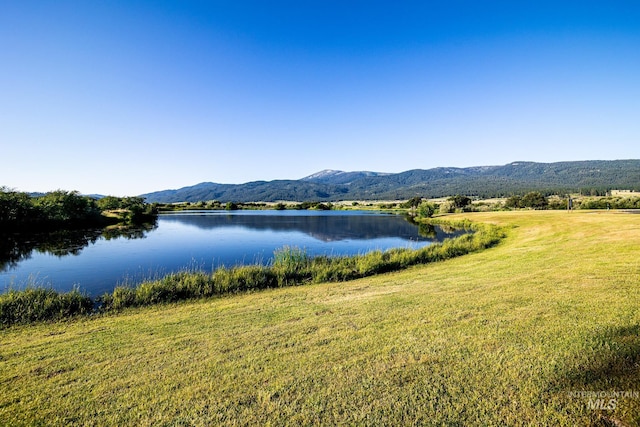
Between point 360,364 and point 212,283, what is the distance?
33.4 ft

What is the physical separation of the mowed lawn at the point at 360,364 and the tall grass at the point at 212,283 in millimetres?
1731

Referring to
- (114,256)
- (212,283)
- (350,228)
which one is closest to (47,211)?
(114,256)

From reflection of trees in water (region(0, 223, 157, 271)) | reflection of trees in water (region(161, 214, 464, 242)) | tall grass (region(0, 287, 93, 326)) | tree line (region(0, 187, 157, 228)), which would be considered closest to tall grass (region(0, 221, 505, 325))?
tall grass (region(0, 287, 93, 326))

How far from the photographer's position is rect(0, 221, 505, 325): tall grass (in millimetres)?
10359

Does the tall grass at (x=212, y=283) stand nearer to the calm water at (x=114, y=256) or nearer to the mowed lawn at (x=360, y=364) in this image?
the mowed lawn at (x=360, y=364)

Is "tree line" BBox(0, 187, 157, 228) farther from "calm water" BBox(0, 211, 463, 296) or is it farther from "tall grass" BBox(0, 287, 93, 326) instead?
"tall grass" BBox(0, 287, 93, 326)

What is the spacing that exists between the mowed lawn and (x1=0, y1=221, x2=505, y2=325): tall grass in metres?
Answer: 1.73

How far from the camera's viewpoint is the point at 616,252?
12.6 metres

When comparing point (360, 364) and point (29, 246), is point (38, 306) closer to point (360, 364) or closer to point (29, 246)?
point (360, 364)

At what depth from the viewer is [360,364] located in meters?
5.00

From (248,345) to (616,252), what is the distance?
48.3 ft

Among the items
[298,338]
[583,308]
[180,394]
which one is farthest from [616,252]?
[180,394]

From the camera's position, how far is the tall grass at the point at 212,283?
A: 34.0ft

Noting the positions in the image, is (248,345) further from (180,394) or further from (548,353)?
(548,353)
